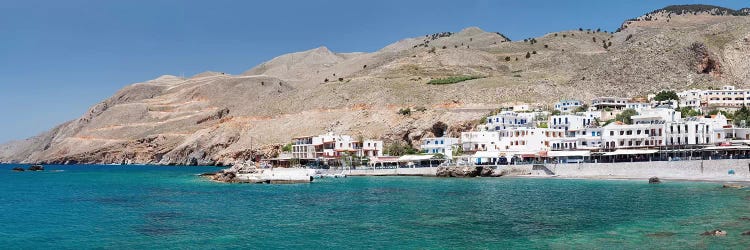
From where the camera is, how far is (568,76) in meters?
142

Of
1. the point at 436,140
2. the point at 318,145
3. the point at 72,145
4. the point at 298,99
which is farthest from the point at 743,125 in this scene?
the point at 72,145

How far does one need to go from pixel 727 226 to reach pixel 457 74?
12174cm

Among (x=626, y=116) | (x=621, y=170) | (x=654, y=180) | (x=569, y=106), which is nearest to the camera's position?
(x=654, y=180)

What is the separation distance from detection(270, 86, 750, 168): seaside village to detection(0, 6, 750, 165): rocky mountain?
10.3 m

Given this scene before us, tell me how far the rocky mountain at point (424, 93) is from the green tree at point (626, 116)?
2375cm

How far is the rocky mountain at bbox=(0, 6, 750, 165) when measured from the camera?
4540 inches

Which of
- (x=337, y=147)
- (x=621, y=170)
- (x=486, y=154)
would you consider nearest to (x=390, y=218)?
(x=621, y=170)

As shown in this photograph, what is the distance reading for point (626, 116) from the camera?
9044 cm

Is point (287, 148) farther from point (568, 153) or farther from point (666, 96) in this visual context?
point (666, 96)

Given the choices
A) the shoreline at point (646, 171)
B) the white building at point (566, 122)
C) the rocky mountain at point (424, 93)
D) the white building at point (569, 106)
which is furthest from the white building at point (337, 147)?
the white building at point (569, 106)

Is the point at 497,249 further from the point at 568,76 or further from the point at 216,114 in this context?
the point at 216,114

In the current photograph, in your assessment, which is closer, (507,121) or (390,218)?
(390,218)

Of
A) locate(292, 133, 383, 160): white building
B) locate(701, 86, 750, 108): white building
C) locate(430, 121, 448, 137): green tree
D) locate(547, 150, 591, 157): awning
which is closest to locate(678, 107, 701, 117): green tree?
locate(701, 86, 750, 108): white building

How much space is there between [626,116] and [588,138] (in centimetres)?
1077
